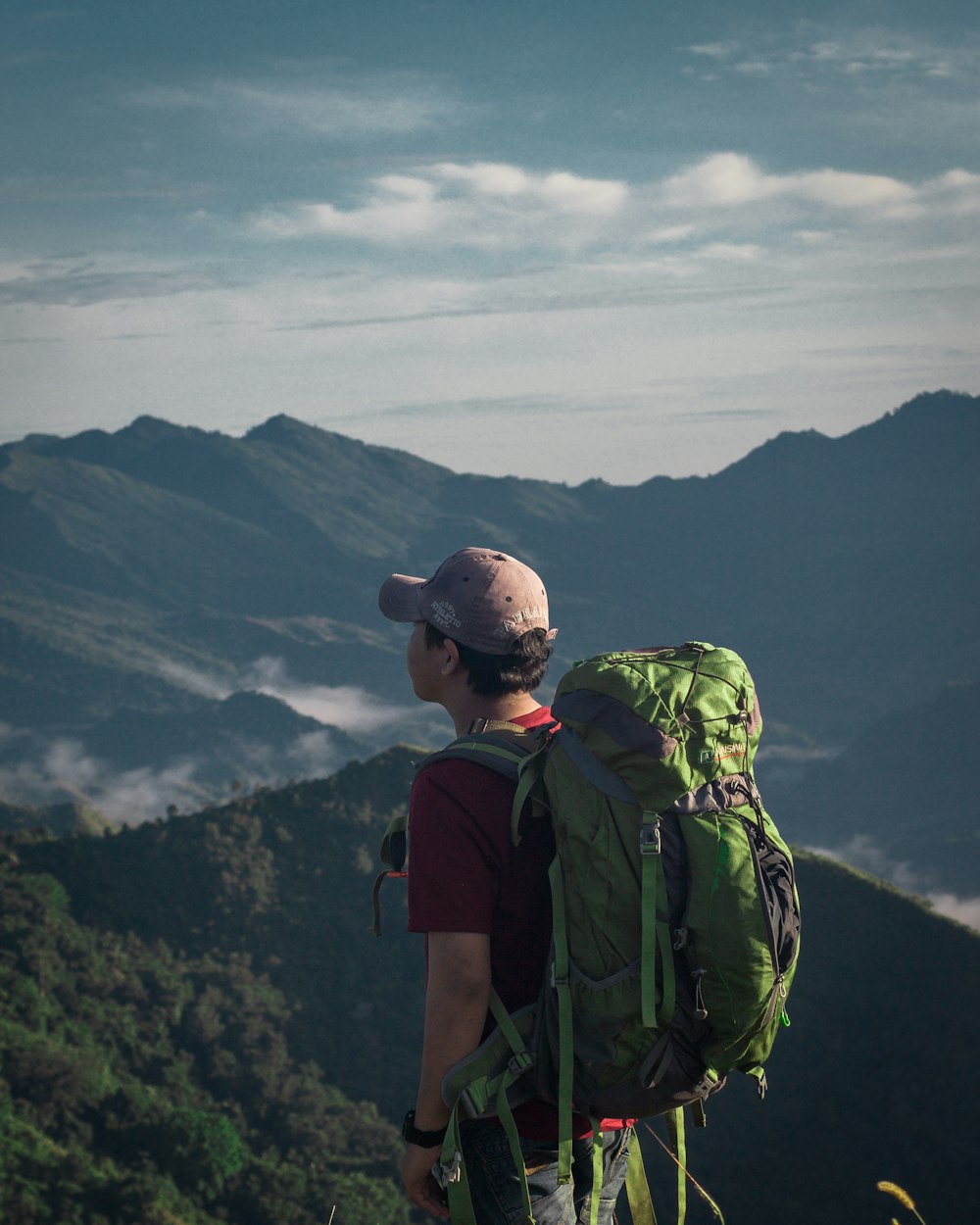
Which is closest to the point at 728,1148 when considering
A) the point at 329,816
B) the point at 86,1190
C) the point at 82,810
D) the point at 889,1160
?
the point at 889,1160

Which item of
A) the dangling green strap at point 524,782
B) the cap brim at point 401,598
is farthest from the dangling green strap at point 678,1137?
the cap brim at point 401,598

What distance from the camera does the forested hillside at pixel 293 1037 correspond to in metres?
41.8

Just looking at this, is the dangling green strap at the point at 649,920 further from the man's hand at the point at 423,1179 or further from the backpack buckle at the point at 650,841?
the man's hand at the point at 423,1179

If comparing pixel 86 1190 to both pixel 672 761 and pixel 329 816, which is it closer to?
pixel 329 816

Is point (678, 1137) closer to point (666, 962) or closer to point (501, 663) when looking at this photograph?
point (666, 962)

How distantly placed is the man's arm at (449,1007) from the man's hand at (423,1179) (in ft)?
0.12

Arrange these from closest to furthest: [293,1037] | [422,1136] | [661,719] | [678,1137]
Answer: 1. [661,719]
2. [422,1136]
3. [678,1137]
4. [293,1037]

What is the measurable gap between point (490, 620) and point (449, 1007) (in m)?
1.12

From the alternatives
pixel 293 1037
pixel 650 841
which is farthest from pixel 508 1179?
pixel 293 1037

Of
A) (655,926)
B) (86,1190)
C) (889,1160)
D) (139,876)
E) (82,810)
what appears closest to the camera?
(655,926)

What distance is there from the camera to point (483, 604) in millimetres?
3400

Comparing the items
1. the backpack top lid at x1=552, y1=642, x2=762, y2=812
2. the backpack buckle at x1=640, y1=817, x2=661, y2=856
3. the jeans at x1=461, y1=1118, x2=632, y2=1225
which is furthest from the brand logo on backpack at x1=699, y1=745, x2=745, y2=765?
the jeans at x1=461, y1=1118, x2=632, y2=1225

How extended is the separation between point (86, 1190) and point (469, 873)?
39624mm

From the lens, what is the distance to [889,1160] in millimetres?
45844
